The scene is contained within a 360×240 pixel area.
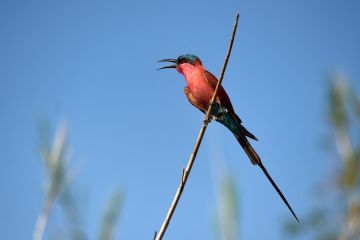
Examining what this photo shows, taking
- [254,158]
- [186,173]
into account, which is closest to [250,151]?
[254,158]

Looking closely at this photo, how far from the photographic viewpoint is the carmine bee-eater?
253cm

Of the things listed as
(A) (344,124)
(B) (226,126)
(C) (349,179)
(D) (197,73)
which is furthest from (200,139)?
(A) (344,124)

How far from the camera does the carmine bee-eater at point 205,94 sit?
2.53 metres

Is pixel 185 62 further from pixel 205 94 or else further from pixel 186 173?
pixel 186 173

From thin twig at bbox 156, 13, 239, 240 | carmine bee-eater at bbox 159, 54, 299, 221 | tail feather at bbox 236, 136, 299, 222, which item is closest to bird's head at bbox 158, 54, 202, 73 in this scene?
carmine bee-eater at bbox 159, 54, 299, 221

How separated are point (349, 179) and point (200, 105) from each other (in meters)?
1.39

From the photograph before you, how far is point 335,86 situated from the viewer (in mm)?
4145

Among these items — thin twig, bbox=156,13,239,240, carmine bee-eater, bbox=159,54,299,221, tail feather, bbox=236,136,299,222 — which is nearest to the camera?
thin twig, bbox=156,13,239,240

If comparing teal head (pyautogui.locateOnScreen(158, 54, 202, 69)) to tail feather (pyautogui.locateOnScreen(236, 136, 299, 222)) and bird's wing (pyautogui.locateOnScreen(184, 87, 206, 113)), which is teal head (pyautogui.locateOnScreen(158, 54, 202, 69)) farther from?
tail feather (pyautogui.locateOnScreen(236, 136, 299, 222))

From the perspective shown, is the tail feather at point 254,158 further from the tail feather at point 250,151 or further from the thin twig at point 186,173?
the thin twig at point 186,173

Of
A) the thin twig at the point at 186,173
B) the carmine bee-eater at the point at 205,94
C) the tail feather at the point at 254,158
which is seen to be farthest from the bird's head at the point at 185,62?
the thin twig at the point at 186,173

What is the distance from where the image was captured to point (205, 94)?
106 inches

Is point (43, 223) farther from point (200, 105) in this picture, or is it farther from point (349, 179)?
point (349, 179)

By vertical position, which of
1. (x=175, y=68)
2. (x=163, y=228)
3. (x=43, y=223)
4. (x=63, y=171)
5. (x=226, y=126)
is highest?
(x=175, y=68)
